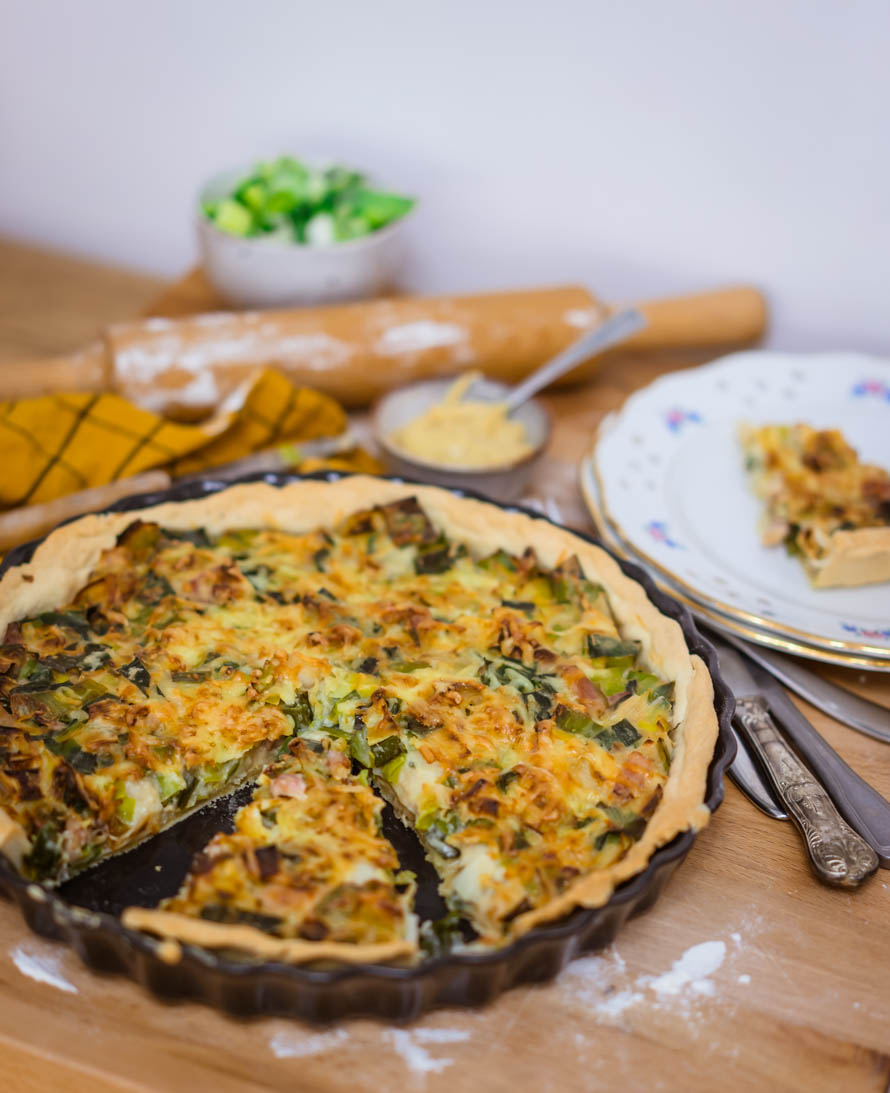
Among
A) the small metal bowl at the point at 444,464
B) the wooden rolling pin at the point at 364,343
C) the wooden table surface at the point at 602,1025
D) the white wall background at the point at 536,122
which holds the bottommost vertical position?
the wooden table surface at the point at 602,1025

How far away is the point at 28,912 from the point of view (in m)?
1.94

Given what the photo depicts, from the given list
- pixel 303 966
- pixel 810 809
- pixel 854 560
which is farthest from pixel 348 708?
pixel 854 560

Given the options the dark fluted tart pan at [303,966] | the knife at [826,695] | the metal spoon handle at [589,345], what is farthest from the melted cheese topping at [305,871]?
the metal spoon handle at [589,345]

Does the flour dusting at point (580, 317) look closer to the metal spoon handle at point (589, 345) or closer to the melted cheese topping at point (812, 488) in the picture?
the metal spoon handle at point (589, 345)

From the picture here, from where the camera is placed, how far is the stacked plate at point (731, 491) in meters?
2.79

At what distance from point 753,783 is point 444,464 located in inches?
51.5

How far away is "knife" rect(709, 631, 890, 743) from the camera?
2678 mm

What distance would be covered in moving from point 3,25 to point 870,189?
11.8 feet

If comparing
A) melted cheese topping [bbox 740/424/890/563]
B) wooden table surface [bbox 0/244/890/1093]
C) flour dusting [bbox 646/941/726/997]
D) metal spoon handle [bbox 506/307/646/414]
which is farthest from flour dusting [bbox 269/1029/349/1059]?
metal spoon handle [bbox 506/307/646/414]

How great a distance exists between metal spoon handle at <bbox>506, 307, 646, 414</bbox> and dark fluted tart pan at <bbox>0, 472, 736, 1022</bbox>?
1.60 metres

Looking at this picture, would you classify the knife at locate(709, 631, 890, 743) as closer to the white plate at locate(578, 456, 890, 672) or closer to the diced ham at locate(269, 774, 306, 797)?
the white plate at locate(578, 456, 890, 672)

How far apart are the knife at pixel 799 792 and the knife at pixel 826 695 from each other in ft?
0.11

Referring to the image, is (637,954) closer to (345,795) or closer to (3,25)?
(345,795)

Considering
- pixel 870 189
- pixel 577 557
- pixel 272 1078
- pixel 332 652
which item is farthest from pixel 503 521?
pixel 870 189
